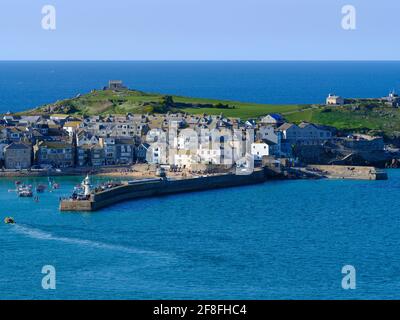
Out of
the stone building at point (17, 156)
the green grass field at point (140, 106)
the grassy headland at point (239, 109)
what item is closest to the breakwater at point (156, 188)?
the stone building at point (17, 156)

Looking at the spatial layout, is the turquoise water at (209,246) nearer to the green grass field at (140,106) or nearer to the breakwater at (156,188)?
the breakwater at (156,188)

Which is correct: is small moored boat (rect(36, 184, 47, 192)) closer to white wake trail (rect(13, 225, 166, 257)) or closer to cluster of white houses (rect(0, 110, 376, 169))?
cluster of white houses (rect(0, 110, 376, 169))

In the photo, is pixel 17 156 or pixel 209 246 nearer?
pixel 209 246

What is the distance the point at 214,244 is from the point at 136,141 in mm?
19599

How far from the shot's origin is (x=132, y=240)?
1187 inches

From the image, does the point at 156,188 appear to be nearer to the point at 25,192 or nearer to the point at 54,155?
the point at 25,192

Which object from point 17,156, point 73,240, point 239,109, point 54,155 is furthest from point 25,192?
point 239,109

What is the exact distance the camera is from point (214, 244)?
29.8 metres

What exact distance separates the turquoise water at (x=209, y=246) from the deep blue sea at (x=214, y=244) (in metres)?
0.03

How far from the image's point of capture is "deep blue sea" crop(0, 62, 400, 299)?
24953 mm

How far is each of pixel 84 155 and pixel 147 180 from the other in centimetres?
715

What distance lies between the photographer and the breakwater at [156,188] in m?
35.8
